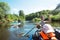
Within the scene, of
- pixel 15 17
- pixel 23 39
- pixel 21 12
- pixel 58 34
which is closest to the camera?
pixel 58 34

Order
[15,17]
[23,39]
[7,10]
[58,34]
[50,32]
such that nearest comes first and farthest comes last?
[50,32], [58,34], [23,39], [7,10], [15,17]

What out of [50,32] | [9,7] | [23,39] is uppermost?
[9,7]

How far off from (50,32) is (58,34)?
74.3 inches

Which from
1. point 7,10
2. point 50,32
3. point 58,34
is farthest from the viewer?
point 7,10

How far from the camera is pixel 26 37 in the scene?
39.4 ft

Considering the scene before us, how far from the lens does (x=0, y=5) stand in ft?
159

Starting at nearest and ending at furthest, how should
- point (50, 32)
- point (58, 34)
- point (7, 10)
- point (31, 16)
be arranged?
1. point (50, 32)
2. point (58, 34)
3. point (7, 10)
4. point (31, 16)

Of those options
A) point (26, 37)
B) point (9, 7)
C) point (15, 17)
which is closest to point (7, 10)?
point (9, 7)

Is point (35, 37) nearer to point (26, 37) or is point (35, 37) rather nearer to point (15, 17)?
point (26, 37)

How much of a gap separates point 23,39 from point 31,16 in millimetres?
51449

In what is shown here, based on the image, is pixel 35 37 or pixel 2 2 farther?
pixel 2 2

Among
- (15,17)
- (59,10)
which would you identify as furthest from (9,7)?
(59,10)

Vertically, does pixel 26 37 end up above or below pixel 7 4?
below

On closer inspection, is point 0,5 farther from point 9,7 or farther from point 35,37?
point 35,37
